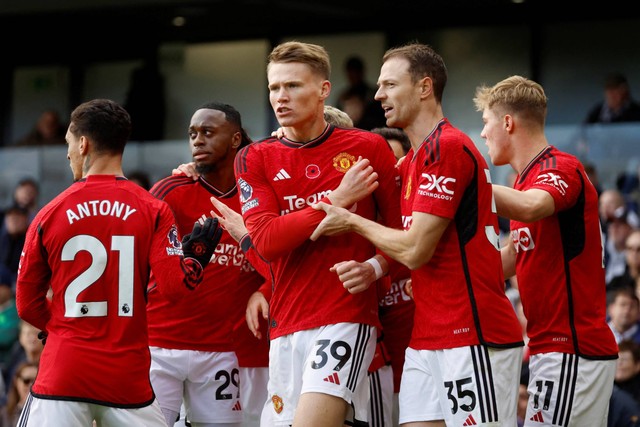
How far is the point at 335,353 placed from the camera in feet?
19.5

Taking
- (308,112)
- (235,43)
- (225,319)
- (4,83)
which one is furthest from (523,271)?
(4,83)

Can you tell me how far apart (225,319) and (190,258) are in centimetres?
134

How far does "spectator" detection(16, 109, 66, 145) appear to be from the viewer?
1703 centimetres

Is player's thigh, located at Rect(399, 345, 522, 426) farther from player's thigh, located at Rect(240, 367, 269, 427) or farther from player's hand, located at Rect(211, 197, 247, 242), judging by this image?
player's thigh, located at Rect(240, 367, 269, 427)

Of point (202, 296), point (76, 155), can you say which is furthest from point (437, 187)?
point (202, 296)

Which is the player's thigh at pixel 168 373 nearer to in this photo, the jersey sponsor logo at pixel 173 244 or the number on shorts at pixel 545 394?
the jersey sponsor logo at pixel 173 244

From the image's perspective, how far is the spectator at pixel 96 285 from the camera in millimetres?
5922

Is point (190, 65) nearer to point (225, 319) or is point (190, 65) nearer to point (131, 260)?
point (225, 319)

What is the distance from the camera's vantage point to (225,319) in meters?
7.54

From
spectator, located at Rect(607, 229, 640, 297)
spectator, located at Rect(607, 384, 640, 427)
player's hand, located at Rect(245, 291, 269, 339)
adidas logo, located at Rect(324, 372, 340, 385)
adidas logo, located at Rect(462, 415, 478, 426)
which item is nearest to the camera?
adidas logo, located at Rect(462, 415, 478, 426)

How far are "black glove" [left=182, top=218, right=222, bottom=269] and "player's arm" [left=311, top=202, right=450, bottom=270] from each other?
79 cm

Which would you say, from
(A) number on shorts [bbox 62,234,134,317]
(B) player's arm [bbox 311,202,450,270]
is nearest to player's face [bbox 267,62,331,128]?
(B) player's arm [bbox 311,202,450,270]

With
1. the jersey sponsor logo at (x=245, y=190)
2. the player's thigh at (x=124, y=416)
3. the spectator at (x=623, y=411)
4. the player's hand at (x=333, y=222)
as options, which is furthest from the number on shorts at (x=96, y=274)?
the spectator at (x=623, y=411)

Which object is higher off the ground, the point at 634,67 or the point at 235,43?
the point at 235,43
